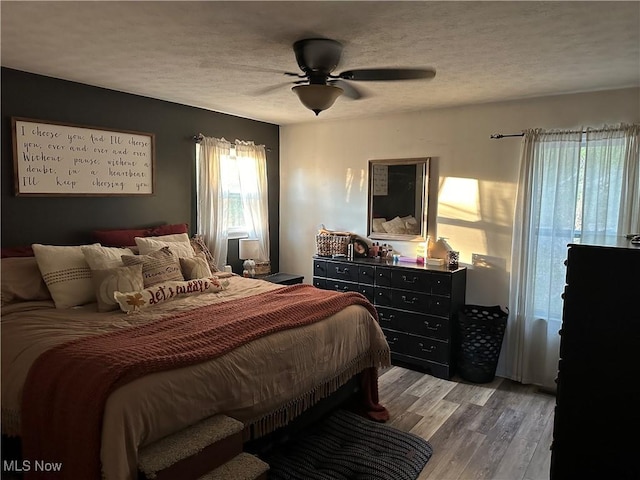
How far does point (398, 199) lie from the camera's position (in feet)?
14.7

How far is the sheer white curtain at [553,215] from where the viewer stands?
3.29m

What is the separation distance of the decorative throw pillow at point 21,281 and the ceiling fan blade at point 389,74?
7.80 feet

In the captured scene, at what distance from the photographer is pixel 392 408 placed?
3309 mm

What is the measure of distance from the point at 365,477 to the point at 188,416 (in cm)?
113

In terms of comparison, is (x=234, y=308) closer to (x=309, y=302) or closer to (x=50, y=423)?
(x=309, y=302)

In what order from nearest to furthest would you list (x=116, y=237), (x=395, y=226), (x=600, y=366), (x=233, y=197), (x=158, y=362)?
(x=600, y=366) → (x=158, y=362) → (x=116, y=237) → (x=395, y=226) → (x=233, y=197)

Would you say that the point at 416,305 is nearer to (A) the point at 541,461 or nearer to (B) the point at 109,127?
(A) the point at 541,461

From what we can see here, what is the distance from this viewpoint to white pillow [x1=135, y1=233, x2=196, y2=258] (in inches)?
136

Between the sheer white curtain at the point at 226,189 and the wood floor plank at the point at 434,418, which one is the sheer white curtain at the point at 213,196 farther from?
the wood floor plank at the point at 434,418

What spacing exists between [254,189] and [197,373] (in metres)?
3.10

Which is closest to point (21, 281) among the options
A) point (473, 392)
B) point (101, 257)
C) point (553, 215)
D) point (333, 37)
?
point (101, 257)

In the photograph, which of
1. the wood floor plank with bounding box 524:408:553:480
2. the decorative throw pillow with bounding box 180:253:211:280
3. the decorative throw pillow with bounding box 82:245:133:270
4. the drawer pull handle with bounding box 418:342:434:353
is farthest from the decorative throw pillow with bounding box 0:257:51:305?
the wood floor plank with bounding box 524:408:553:480

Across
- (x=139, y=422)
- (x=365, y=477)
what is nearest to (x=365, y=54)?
(x=139, y=422)

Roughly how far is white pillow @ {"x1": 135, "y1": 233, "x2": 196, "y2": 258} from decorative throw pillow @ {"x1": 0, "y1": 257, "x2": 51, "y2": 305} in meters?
0.72
